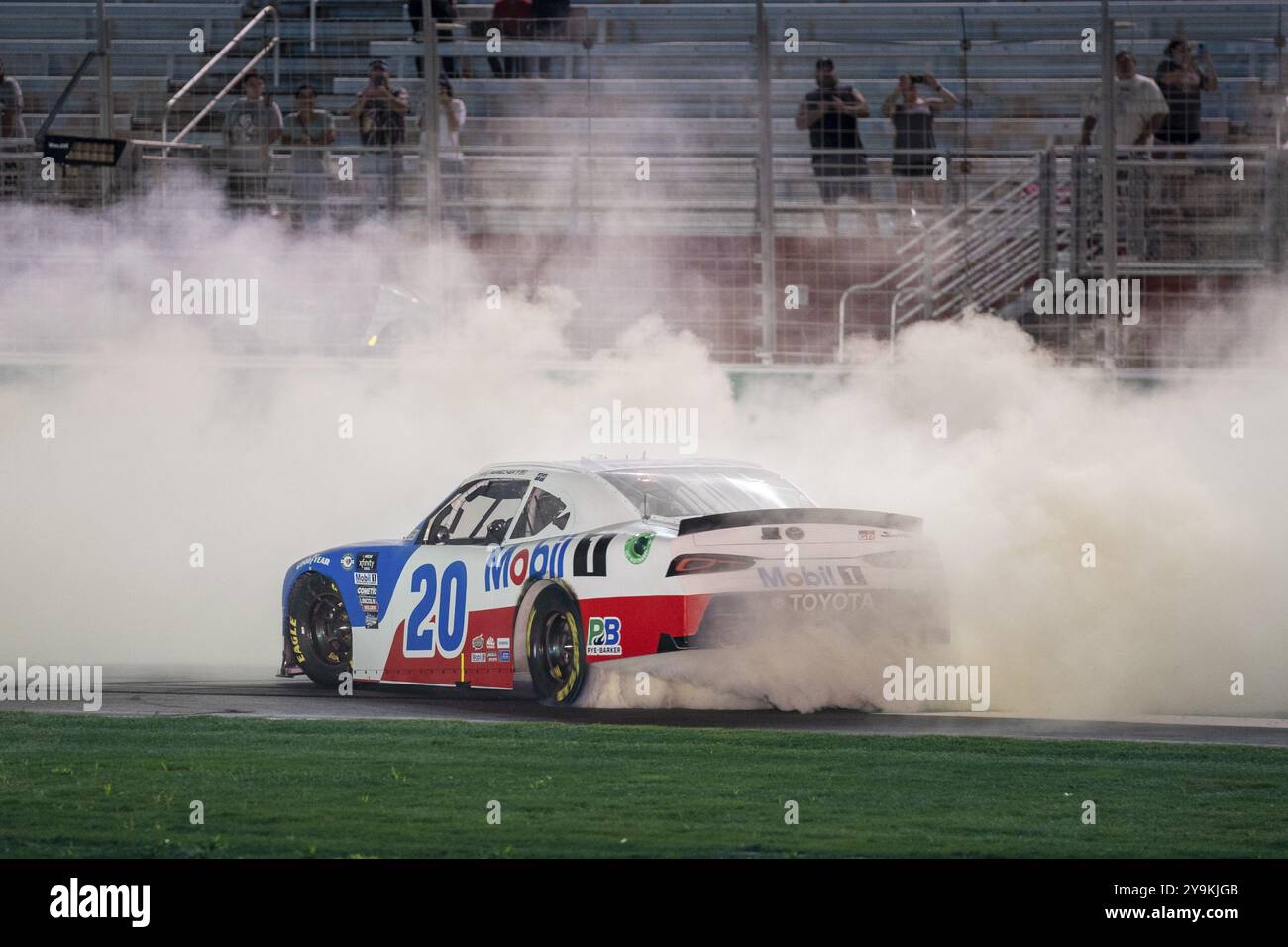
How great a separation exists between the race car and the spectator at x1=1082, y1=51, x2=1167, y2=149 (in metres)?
5.73

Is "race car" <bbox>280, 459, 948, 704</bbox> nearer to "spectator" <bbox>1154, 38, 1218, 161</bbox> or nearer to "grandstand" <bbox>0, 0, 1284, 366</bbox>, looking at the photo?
"grandstand" <bbox>0, 0, 1284, 366</bbox>

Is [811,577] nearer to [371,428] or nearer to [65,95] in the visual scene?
[371,428]

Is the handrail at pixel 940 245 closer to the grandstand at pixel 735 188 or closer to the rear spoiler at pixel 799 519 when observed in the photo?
the grandstand at pixel 735 188

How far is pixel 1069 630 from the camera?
1163 cm

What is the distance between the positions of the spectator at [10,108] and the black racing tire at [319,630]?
655 centimetres

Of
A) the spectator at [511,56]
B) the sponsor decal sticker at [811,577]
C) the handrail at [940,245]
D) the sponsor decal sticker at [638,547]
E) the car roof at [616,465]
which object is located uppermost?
the spectator at [511,56]

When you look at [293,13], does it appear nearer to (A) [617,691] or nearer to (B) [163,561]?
(B) [163,561]

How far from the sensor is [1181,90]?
15984mm

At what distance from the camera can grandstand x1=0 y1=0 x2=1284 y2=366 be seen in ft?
49.1

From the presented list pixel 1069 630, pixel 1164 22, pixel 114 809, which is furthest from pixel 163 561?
pixel 1164 22

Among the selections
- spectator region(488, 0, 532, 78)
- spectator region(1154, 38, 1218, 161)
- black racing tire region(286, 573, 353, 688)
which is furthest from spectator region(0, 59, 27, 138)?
spectator region(1154, 38, 1218, 161)

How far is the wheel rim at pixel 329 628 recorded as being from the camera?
1202cm

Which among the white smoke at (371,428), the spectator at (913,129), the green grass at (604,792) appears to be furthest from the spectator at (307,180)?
the green grass at (604,792)

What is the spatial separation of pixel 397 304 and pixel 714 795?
7845mm
